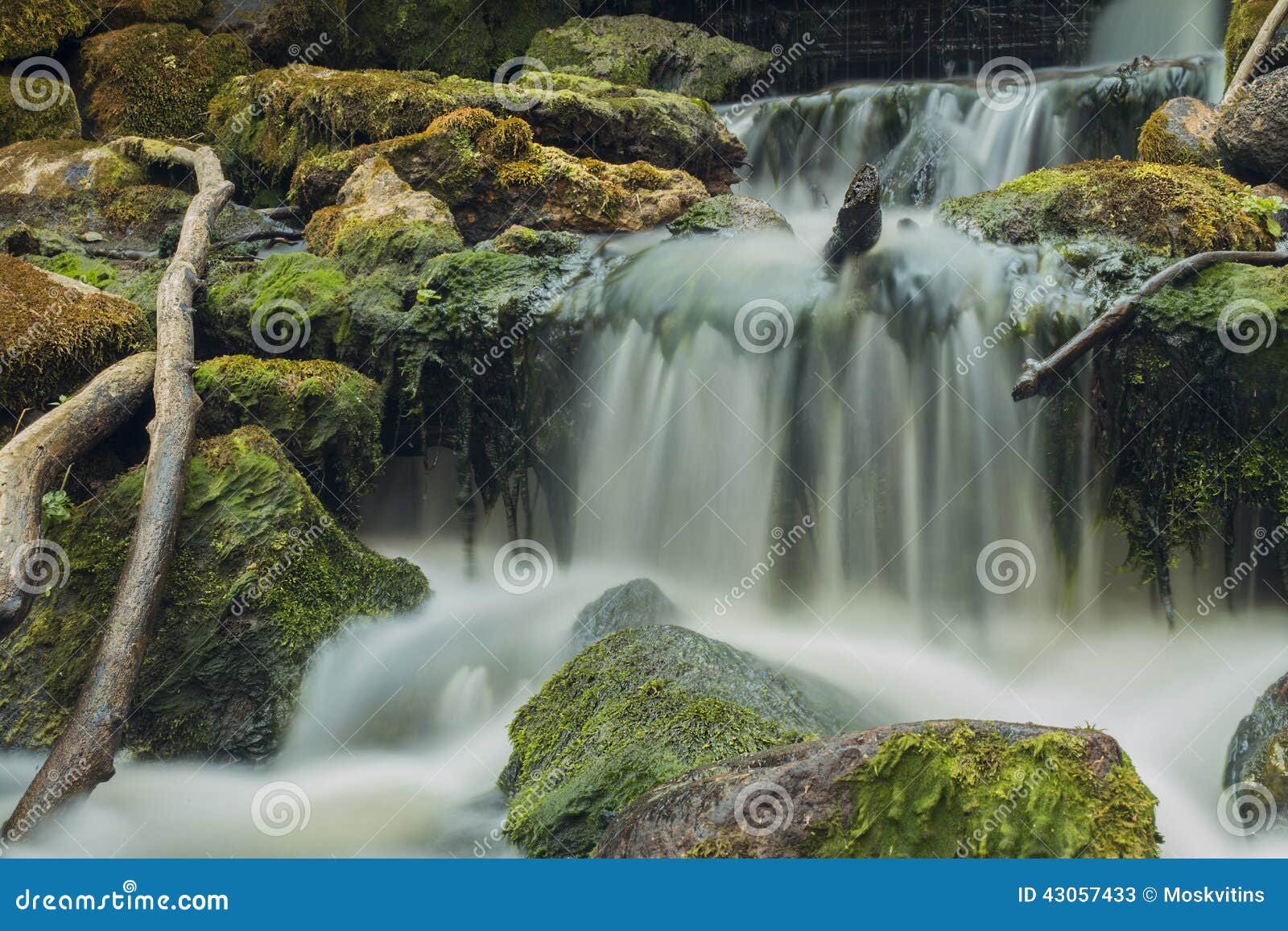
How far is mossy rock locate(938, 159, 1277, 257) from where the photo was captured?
6180mm

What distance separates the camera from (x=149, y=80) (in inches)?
449

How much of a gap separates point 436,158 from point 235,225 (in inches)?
70.6

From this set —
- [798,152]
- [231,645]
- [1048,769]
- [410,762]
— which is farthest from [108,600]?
[798,152]

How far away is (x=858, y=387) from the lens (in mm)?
6137

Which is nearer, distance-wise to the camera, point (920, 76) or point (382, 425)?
point (382, 425)

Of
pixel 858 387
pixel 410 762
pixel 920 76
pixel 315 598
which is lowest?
pixel 410 762

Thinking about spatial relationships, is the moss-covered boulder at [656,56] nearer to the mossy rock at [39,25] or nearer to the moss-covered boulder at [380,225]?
the moss-covered boulder at [380,225]

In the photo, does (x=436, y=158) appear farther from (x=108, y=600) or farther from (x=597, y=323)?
(x=108, y=600)

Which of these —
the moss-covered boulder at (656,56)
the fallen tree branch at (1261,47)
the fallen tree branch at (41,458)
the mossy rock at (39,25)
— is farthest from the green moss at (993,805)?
the mossy rock at (39,25)

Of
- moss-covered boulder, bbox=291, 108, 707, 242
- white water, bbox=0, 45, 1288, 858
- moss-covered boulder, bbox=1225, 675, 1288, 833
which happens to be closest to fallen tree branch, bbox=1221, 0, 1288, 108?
white water, bbox=0, 45, 1288, 858

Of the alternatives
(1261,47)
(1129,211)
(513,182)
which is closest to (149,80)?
(513,182)

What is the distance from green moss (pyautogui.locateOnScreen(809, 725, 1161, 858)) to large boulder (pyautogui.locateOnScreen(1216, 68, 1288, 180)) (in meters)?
6.03

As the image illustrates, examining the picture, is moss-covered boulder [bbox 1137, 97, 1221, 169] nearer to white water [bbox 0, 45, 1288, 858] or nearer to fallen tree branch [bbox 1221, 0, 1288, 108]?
fallen tree branch [bbox 1221, 0, 1288, 108]

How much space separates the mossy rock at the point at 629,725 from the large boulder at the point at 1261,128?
5.42 metres
